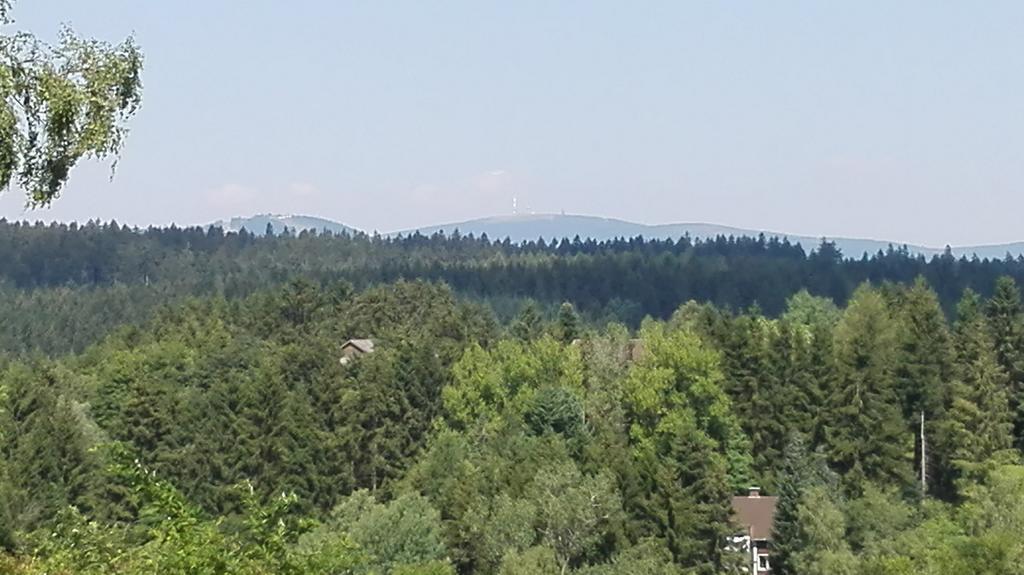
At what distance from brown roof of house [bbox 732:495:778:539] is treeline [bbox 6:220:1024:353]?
56891 millimetres

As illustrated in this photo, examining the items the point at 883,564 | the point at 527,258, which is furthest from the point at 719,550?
the point at 527,258

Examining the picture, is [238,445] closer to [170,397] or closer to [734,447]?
[170,397]

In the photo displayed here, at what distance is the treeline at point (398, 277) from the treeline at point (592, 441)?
4871 cm

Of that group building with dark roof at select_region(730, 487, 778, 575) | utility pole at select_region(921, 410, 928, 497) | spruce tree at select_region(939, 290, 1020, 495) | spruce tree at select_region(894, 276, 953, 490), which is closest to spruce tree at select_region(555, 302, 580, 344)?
building with dark roof at select_region(730, 487, 778, 575)

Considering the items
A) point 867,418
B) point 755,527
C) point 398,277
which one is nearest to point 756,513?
point 755,527

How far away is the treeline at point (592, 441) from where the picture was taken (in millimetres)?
37688

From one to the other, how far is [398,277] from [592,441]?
91.9 m

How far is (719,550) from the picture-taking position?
4028cm

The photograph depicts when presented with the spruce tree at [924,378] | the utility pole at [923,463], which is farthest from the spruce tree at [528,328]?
the utility pole at [923,463]

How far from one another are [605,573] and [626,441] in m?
12.6

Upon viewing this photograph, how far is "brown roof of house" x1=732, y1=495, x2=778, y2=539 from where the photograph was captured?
4475 cm

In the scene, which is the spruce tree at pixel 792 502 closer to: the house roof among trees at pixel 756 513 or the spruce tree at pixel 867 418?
the house roof among trees at pixel 756 513

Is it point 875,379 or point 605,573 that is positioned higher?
point 875,379

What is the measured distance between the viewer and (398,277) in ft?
446
